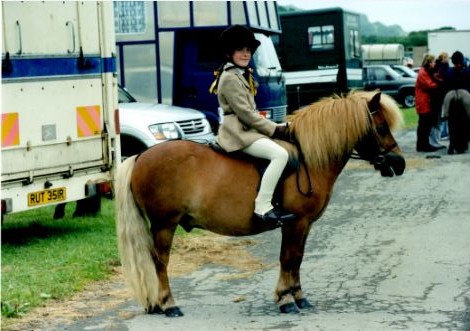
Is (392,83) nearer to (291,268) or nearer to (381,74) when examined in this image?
(381,74)

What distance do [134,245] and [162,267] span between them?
0.29 m

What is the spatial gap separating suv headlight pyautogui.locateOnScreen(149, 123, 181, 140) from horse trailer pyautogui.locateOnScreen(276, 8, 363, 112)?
17.7m

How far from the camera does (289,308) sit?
7059 mm

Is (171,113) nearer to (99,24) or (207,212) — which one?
(99,24)

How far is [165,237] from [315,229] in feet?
14.4

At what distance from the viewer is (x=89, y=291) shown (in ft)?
26.2

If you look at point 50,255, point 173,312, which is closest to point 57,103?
point 50,255

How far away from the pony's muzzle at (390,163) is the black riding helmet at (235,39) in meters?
1.46

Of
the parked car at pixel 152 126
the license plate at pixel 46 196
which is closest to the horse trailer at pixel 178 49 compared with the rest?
the parked car at pixel 152 126

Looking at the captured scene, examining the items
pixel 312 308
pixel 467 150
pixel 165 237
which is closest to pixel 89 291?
pixel 165 237

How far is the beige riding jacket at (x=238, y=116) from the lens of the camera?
7.07m

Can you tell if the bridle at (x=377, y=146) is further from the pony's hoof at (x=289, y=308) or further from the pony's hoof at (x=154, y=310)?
the pony's hoof at (x=154, y=310)

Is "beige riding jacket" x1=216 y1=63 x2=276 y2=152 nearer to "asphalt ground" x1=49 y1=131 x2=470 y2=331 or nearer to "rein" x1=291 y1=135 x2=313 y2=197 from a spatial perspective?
"rein" x1=291 y1=135 x2=313 y2=197

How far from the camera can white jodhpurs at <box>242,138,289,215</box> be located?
7.01m
